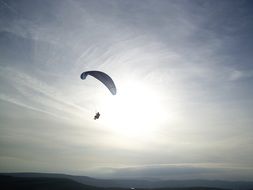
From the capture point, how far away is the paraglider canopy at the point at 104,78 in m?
34.2

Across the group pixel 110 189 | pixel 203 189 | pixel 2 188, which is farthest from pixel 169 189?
pixel 2 188

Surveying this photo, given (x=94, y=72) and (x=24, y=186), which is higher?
(x=94, y=72)

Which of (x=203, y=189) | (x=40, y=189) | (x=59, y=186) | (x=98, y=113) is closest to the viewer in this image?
(x=98, y=113)

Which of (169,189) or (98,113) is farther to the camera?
(169,189)

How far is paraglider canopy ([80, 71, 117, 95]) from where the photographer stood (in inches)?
1345

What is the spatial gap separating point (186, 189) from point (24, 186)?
167ft

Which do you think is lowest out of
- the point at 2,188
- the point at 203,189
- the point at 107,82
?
the point at 2,188

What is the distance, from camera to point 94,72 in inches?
1351

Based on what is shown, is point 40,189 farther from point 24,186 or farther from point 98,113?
point 98,113

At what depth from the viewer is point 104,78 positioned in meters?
34.5

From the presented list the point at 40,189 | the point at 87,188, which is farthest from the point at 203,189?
the point at 40,189

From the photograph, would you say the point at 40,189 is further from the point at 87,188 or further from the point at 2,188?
the point at 87,188

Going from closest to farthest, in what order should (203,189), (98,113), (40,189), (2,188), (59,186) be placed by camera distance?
1. (98,113)
2. (2,188)
3. (40,189)
4. (59,186)
5. (203,189)

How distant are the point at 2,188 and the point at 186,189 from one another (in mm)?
55830
